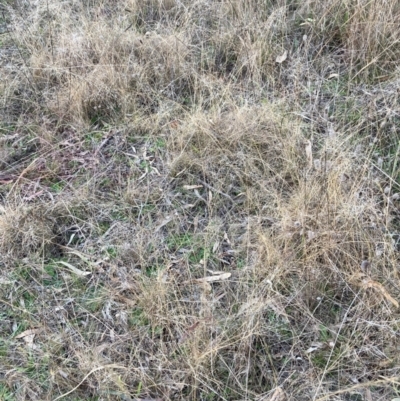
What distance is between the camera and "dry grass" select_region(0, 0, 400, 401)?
1686 millimetres

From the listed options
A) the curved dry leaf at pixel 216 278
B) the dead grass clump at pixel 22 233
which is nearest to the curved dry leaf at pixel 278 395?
the curved dry leaf at pixel 216 278

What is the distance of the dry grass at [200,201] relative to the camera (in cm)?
169

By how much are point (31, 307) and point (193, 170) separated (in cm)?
92

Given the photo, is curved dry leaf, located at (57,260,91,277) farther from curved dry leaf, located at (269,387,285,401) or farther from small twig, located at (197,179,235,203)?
curved dry leaf, located at (269,387,285,401)

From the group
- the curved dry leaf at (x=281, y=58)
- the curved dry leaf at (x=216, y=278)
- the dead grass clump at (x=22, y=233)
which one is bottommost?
the curved dry leaf at (x=216, y=278)

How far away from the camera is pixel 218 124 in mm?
2412

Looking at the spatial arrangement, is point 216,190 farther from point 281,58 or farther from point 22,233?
point 281,58

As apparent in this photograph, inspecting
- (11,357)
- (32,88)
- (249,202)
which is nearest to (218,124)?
(249,202)

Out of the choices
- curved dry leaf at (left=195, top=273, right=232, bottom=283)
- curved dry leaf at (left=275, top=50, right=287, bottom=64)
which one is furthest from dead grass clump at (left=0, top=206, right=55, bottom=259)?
curved dry leaf at (left=275, top=50, right=287, bottom=64)

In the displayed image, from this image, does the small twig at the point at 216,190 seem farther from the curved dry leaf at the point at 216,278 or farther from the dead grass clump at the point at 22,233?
the dead grass clump at the point at 22,233

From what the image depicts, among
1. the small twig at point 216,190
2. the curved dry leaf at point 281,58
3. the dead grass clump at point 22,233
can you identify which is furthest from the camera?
the curved dry leaf at point 281,58

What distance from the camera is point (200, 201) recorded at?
88.3 inches

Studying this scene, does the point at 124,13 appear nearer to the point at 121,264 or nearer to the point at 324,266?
the point at 121,264

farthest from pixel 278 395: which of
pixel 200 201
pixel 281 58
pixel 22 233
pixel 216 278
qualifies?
pixel 281 58
